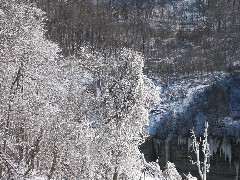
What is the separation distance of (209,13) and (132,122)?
231 ft

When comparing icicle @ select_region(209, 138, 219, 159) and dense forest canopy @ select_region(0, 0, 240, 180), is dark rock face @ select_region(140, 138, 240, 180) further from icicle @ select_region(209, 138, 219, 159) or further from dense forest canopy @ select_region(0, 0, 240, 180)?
dense forest canopy @ select_region(0, 0, 240, 180)

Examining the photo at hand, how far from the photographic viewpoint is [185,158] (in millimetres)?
43531

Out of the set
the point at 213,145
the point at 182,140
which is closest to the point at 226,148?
the point at 213,145

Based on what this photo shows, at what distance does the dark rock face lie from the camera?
42.3 metres

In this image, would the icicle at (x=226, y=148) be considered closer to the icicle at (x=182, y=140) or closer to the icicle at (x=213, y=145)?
the icicle at (x=213, y=145)

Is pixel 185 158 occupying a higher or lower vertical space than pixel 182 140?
lower

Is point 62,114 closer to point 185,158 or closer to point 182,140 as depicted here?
point 185,158

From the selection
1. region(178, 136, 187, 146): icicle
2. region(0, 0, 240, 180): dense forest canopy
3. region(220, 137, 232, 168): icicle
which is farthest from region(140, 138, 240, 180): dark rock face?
region(0, 0, 240, 180): dense forest canopy

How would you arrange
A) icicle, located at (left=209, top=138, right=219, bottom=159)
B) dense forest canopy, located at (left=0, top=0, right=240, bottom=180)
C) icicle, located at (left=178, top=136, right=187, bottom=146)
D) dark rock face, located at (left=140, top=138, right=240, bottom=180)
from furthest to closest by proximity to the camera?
icicle, located at (left=178, top=136, right=187, bottom=146)
icicle, located at (left=209, top=138, right=219, bottom=159)
dark rock face, located at (left=140, top=138, right=240, bottom=180)
dense forest canopy, located at (left=0, top=0, right=240, bottom=180)

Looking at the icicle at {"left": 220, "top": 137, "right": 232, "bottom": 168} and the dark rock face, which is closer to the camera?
the icicle at {"left": 220, "top": 137, "right": 232, "bottom": 168}

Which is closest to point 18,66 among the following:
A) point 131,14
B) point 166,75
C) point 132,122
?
point 132,122

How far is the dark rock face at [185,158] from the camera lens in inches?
1667

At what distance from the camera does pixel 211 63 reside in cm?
5916

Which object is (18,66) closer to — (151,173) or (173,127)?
(151,173)
